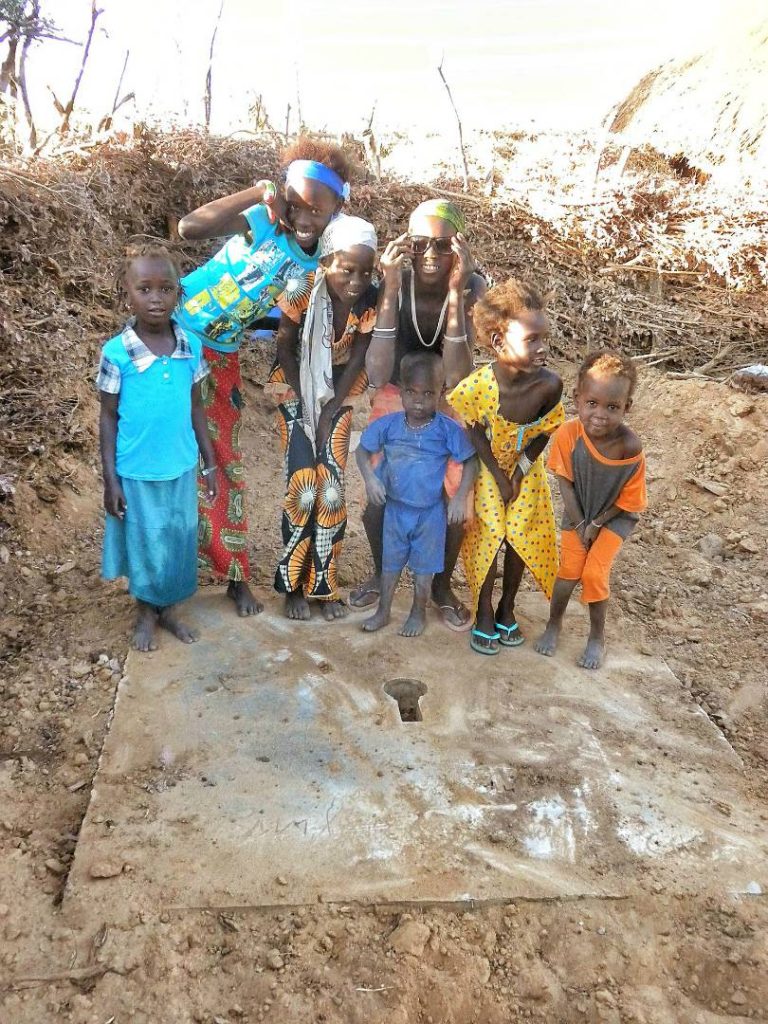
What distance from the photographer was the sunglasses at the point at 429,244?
2.66 m

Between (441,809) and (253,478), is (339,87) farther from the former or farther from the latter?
(441,809)

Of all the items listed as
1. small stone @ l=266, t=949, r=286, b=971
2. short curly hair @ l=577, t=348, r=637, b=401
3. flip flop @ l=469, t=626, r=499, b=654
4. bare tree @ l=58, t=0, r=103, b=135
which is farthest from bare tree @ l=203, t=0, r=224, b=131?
small stone @ l=266, t=949, r=286, b=971

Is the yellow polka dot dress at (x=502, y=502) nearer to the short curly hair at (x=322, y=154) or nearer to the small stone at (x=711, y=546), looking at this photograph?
the short curly hair at (x=322, y=154)

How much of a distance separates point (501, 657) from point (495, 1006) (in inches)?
52.1

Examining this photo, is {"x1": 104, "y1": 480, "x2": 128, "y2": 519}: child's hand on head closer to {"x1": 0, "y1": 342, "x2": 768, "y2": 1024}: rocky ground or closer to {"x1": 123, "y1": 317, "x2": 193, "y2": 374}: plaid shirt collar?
{"x1": 123, "y1": 317, "x2": 193, "y2": 374}: plaid shirt collar

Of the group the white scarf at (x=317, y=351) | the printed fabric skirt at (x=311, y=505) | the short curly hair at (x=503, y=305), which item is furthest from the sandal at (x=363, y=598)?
the short curly hair at (x=503, y=305)

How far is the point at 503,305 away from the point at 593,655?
1347 millimetres

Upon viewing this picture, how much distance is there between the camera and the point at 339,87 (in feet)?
30.5

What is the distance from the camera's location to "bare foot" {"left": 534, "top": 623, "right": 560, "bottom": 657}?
2961mm

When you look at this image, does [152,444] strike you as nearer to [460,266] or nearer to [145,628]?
[145,628]

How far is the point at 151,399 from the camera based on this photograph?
263 centimetres

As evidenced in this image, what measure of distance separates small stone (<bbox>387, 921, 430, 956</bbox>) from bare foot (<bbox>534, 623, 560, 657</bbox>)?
1290mm

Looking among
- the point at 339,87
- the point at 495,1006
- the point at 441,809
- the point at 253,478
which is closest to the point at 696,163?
the point at 339,87

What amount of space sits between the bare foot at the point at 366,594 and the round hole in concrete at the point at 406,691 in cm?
56
